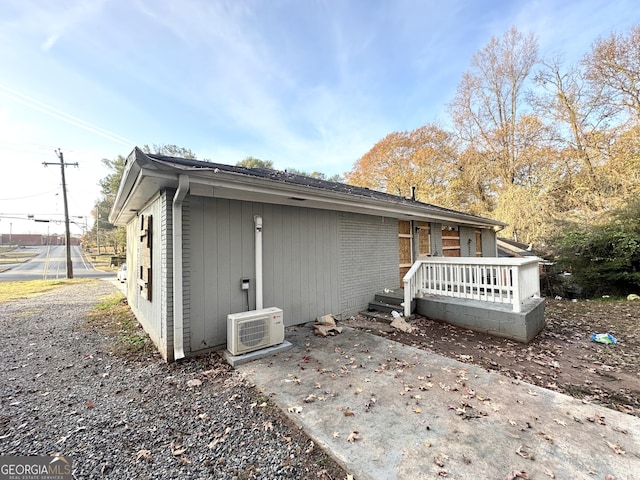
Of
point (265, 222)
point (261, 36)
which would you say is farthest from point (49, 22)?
point (265, 222)

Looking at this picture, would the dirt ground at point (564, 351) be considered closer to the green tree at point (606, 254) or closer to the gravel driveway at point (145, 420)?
the gravel driveway at point (145, 420)

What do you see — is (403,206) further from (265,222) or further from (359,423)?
(359,423)

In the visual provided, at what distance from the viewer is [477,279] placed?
5.17 m

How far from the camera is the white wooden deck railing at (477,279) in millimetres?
4713

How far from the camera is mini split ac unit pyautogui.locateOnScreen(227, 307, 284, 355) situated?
3.67 m

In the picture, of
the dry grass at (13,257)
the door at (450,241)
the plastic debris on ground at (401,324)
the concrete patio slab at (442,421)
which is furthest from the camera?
the dry grass at (13,257)

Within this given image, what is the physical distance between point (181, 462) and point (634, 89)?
17.1 meters

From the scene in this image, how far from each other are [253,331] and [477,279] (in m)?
4.26

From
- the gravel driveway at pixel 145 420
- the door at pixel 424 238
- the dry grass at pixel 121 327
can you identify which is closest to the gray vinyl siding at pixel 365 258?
the door at pixel 424 238

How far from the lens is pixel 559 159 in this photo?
12789 mm

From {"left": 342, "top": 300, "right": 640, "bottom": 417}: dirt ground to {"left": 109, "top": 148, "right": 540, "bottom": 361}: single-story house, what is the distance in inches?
50.6

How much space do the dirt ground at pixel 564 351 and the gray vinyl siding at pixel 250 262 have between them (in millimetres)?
1196

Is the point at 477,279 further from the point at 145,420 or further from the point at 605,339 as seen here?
the point at 145,420

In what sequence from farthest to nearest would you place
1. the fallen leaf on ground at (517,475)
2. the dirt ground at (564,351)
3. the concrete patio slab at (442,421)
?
the dirt ground at (564,351) < the concrete patio slab at (442,421) < the fallen leaf on ground at (517,475)
